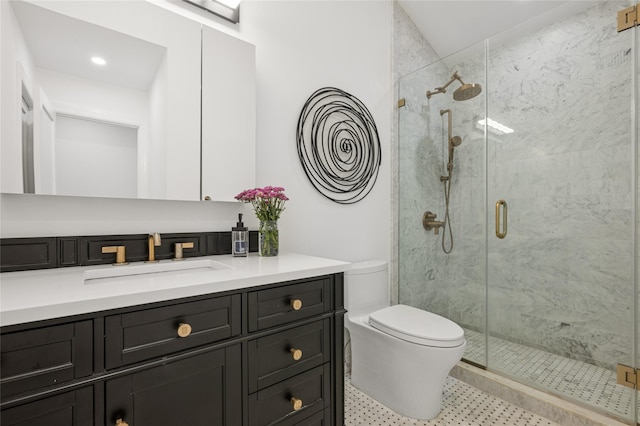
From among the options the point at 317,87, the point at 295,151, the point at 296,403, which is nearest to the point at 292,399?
the point at 296,403

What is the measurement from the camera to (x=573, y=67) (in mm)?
1937

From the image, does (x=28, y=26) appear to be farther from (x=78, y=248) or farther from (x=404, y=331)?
(x=404, y=331)

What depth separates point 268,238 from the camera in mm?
1488

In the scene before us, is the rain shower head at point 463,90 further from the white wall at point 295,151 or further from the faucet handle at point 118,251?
the faucet handle at point 118,251

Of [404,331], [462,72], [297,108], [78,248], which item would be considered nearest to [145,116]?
[78,248]

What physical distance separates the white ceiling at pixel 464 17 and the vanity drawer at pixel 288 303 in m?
2.25

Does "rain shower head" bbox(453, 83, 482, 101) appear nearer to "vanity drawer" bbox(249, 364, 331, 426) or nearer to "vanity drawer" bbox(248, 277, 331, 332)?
"vanity drawer" bbox(248, 277, 331, 332)

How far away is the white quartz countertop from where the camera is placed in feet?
2.36

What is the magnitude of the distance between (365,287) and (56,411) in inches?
58.4

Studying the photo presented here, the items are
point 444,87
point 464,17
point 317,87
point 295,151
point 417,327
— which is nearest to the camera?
point 417,327

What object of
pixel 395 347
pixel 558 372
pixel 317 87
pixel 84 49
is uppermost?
pixel 317 87

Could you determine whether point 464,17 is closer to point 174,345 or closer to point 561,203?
point 561,203

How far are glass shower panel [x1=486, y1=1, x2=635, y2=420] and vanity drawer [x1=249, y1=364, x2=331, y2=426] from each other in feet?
4.24

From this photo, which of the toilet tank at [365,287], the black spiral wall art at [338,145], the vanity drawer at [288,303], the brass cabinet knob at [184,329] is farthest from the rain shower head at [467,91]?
the brass cabinet knob at [184,329]
